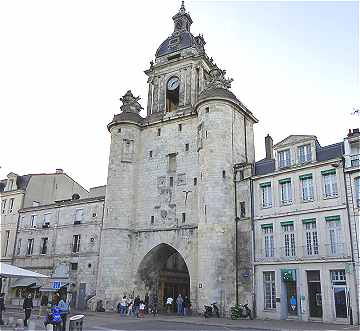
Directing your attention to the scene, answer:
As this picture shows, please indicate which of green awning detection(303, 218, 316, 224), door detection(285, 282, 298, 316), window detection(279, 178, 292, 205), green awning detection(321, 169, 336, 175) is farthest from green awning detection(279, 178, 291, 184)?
door detection(285, 282, 298, 316)

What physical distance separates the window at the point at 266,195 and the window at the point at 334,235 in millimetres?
3686

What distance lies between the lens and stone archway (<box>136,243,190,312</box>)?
2791 cm

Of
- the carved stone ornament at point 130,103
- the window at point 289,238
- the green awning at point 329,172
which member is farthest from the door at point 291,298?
the carved stone ornament at point 130,103

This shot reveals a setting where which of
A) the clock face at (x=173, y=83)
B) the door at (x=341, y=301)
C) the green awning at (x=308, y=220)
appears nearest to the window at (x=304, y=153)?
the green awning at (x=308, y=220)

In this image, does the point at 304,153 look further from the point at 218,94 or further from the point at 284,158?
the point at 218,94

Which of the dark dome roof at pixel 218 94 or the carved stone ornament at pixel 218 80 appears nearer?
the dark dome roof at pixel 218 94

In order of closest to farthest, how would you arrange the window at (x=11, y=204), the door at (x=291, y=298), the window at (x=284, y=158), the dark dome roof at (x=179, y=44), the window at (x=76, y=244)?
the door at (x=291, y=298) < the window at (x=284, y=158) < the window at (x=76, y=244) < the dark dome roof at (x=179, y=44) < the window at (x=11, y=204)

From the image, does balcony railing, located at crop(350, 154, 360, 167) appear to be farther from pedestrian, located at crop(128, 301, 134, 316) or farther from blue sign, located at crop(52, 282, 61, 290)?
blue sign, located at crop(52, 282, 61, 290)

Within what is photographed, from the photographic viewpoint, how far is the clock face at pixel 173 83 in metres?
32.9

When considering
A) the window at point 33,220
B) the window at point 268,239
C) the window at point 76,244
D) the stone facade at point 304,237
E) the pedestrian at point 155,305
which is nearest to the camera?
the stone facade at point 304,237

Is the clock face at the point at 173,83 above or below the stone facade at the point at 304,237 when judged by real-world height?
above

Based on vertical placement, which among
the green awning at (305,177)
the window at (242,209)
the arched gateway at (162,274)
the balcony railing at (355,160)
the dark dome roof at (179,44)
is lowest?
the arched gateway at (162,274)

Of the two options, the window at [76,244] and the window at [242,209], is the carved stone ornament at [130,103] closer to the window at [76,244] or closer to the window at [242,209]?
the window at [76,244]

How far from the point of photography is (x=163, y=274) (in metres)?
30.3
